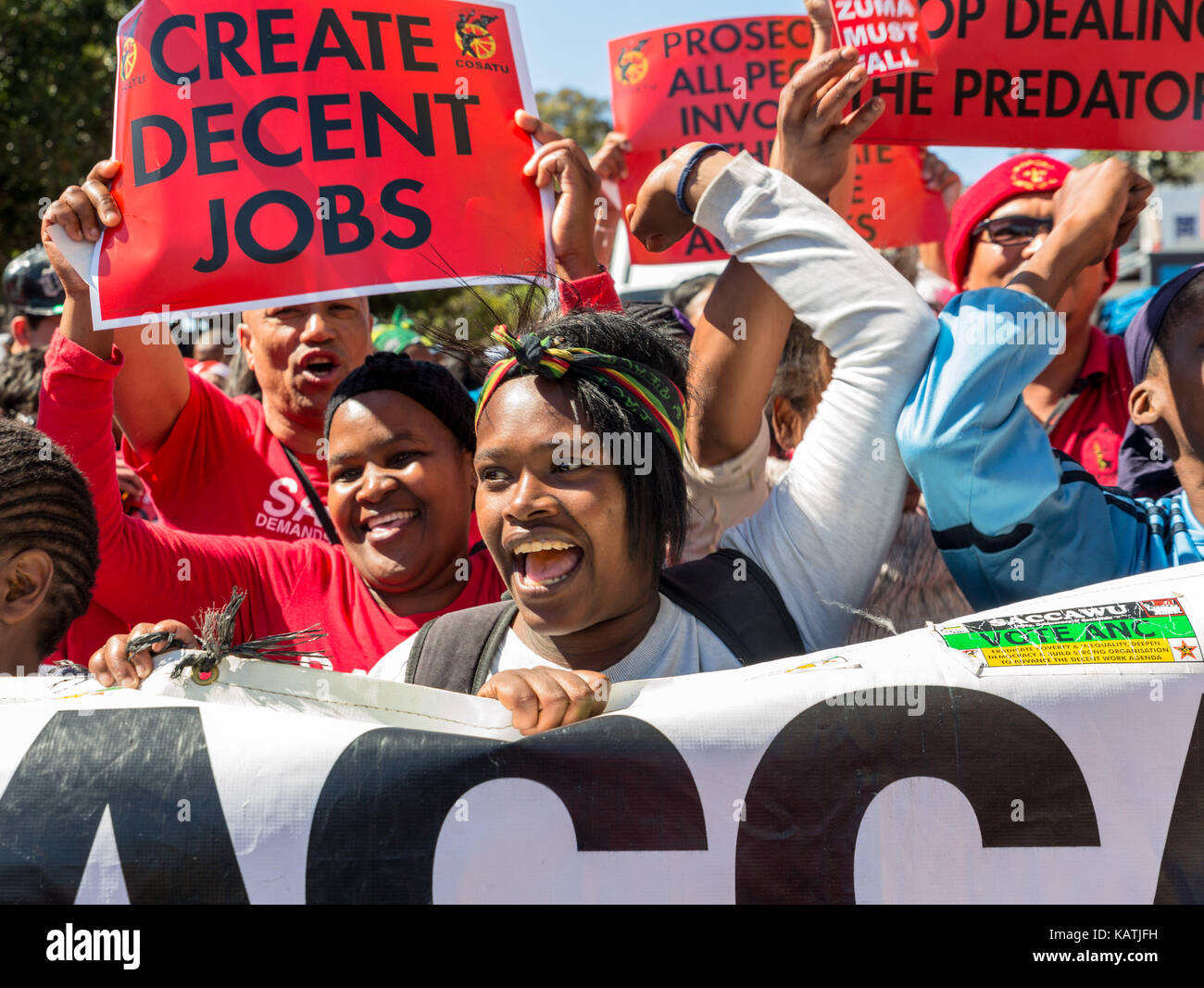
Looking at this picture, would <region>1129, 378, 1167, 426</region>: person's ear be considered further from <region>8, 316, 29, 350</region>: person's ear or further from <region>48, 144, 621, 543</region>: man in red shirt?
<region>8, 316, 29, 350</region>: person's ear

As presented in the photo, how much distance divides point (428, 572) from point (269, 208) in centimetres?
94

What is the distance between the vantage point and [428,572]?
2.66m

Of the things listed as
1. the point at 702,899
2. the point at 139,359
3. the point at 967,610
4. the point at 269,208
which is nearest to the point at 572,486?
the point at 702,899

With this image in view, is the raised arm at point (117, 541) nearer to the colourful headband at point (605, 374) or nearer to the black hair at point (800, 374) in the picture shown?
the colourful headband at point (605, 374)

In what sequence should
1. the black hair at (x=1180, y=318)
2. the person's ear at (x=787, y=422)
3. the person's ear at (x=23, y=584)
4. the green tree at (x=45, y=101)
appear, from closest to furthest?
1. the person's ear at (x=23, y=584)
2. the black hair at (x=1180, y=318)
3. the person's ear at (x=787, y=422)
4. the green tree at (x=45, y=101)

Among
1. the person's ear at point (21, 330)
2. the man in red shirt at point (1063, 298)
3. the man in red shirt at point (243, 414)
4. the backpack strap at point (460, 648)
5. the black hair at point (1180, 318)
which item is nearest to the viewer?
the backpack strap at point (460, 648)

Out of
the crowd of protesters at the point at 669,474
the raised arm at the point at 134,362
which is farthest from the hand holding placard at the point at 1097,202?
the raised arm at the point at 134,362

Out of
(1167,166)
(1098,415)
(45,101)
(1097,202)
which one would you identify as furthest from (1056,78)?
(1167,166)

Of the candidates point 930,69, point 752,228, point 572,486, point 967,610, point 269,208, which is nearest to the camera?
point 572,486

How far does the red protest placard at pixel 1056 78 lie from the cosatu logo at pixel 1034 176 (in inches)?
19.4

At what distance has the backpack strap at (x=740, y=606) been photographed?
205cm

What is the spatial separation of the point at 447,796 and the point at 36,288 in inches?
158

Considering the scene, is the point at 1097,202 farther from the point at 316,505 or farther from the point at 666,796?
the point at 316,505
